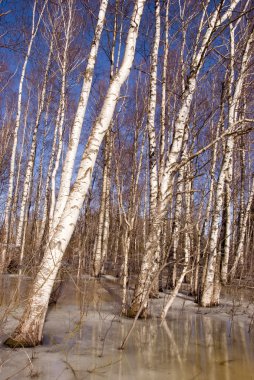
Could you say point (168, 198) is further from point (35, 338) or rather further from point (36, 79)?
point (36, 79)

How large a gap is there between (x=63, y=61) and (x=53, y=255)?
8.15 metres

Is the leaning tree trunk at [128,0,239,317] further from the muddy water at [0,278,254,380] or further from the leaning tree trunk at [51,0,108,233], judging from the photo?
the leaning tree trunk at [51,0,108,233]

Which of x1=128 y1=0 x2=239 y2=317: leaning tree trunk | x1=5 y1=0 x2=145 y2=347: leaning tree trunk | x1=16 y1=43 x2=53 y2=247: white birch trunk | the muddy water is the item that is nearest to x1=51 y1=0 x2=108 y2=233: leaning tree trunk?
x1=5 y1=0 x2=145 y2=347: leaning tree trunk

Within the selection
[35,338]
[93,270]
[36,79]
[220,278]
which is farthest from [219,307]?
[36,79]

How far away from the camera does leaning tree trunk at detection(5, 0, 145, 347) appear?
3615 mm

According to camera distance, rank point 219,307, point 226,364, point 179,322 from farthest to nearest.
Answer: point 219,307
point 179,322
point 226,364

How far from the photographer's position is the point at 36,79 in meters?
14.0

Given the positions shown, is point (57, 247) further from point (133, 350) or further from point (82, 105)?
point (82, 105)

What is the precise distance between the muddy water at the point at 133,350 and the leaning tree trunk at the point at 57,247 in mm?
153

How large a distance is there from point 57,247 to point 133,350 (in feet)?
4.85

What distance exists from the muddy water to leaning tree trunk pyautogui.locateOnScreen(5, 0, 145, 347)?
15cm

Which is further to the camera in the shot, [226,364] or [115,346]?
[115,346]

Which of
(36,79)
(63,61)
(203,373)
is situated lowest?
(203,373)

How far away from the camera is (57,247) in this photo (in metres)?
3.83
